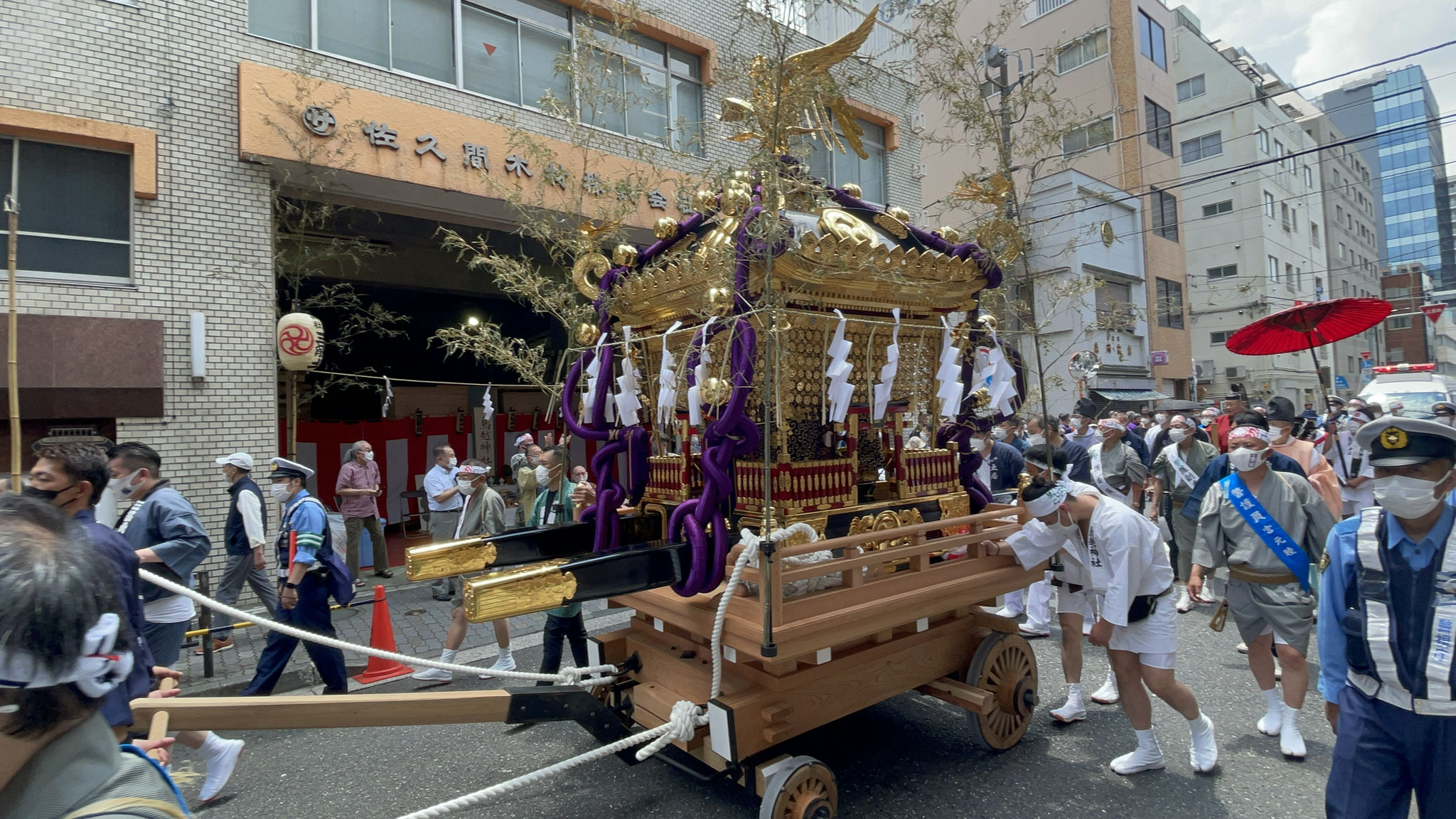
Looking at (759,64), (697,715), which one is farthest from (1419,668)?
(759,64)

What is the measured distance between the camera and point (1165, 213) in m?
22.8

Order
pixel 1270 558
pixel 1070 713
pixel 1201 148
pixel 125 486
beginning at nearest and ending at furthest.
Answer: pixel 1270 558 < pixel 1070 713 < pixel 125 486 < pixel 1201 148

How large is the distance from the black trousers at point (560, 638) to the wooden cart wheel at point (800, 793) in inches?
83.7

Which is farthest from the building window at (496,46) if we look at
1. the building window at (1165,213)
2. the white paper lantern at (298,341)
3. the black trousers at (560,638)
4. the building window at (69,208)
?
the building window at (1165,213)

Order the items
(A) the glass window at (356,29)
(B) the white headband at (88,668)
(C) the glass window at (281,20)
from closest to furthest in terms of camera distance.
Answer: (B) the white headband at (88,668)
(C) the glass window at (281,20)
(A) the glass window at (356,29)

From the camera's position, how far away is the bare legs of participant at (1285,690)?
3.76m

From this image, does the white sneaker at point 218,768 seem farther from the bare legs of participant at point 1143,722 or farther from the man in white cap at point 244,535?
the bare legs of participant at point 1143,722

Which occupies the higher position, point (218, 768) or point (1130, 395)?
point (1130, 395)

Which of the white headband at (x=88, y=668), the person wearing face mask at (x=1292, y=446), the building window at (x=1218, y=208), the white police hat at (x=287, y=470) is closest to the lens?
the white headband at (x=88, y=668)

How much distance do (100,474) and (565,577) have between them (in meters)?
2.17

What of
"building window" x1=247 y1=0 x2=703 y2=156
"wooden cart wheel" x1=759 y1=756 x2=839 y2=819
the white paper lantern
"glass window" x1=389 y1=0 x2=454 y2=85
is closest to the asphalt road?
"wooden cart wheel" x1=759 y1=756 x2=839 y2=819

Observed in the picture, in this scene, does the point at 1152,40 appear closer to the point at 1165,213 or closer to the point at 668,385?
the point at 1165,213

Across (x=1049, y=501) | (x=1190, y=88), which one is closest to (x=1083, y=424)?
(x=1049, y=501)

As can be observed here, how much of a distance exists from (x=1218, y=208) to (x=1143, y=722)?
3075 cm
